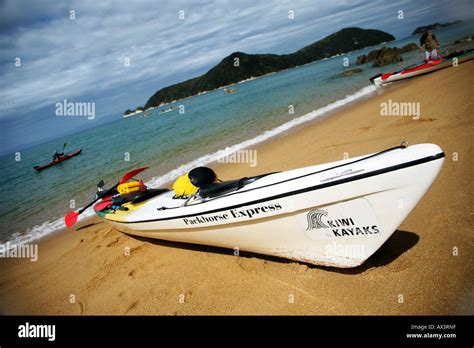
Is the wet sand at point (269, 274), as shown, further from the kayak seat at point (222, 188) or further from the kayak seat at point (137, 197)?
the kayak seat at point (222, 188)

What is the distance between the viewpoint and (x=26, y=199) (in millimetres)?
12594

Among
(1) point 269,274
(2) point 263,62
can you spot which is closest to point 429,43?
(1) point 269,274

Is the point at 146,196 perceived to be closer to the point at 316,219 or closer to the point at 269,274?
the point at 269,274

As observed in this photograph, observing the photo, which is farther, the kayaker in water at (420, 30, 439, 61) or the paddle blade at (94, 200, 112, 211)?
the kayaker in water at (420, 30, 439, 61)

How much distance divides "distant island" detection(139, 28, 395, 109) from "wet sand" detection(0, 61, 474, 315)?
110 metres

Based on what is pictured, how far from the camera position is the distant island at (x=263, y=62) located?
115 metres

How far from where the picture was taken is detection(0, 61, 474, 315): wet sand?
288 centimetres

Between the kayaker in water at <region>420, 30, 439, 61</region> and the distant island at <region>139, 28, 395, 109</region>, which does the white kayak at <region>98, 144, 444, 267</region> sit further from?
the distant island at <region>139, 28, 395, 109</region>

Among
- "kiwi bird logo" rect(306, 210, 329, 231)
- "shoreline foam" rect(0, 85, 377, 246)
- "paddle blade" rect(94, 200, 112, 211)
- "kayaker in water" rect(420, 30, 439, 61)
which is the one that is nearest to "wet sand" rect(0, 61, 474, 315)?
"paddle blade" rect(94, 200, 112, 211)

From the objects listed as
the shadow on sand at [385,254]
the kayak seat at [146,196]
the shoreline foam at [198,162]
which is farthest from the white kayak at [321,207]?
the shoreline foam at [198,162]

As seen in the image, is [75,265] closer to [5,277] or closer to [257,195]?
[5,277]

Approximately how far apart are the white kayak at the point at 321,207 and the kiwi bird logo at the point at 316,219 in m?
0.01
